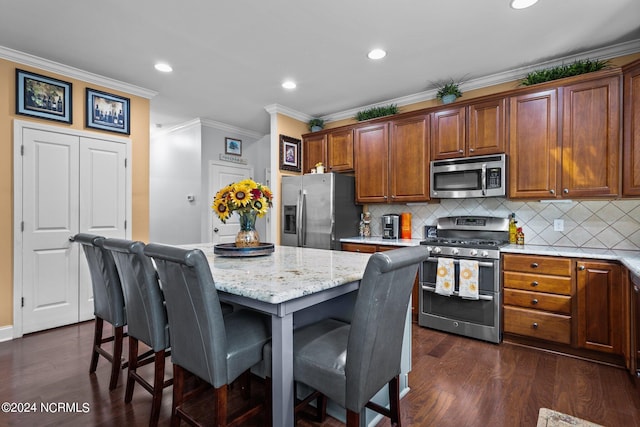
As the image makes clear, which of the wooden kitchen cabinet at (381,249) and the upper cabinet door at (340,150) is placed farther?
the upper cabinet door at (340,150)

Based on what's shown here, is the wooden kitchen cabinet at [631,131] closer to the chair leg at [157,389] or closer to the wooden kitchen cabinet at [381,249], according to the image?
the wooden kitchen cabinet at [381,249]

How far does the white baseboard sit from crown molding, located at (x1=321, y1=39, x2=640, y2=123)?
14.6 feet

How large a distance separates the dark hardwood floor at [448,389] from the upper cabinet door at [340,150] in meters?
2.45

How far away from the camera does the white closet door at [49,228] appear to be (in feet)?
10.1

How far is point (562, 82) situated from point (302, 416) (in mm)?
3382

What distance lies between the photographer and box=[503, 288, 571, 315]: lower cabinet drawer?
2.62 meters

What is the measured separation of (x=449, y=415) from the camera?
1842 mm

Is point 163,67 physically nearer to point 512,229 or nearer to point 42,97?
point 42,97

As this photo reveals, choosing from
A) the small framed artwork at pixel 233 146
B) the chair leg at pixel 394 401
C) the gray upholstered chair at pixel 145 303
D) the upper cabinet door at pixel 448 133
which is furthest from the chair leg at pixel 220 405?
the small framed artwork at pixel 233 146

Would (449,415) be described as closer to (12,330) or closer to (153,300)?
(153,300)

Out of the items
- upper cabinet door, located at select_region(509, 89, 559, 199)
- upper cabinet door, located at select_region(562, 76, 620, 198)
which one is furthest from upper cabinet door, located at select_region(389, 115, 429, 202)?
upper cabinet door, located at select_region(562, 76, 620, 198)

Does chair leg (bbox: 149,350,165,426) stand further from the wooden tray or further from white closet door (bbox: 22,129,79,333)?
white closet door (bbox: 22,129,79,333)

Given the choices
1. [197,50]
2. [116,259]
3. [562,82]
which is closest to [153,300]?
[116,259]

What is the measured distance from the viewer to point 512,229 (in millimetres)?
3318
